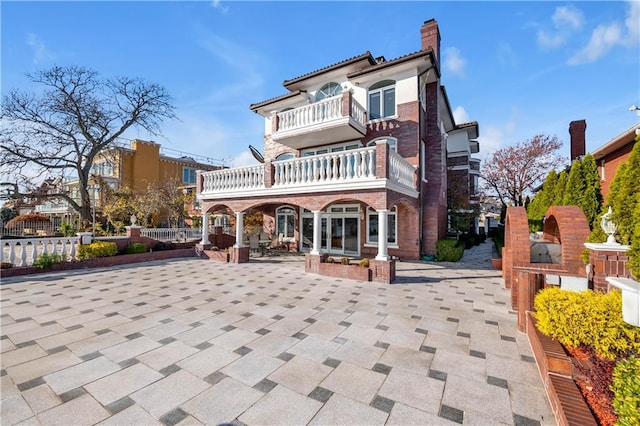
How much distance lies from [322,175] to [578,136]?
16867mm

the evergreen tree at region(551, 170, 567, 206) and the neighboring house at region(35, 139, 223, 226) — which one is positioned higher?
the neighboring house at region(35, 139, 223, 226)

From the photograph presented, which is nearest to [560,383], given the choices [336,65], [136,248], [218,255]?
[218,255]

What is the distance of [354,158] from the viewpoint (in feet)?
31.6

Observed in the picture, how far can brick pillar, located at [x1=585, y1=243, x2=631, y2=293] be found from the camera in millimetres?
4438

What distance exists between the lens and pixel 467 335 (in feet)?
15.4

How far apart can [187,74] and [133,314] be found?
30.8ft

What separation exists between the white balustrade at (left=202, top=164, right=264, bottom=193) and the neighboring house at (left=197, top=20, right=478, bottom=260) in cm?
5

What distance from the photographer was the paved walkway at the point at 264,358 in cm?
280

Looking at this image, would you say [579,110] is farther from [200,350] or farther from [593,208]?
[200,350]

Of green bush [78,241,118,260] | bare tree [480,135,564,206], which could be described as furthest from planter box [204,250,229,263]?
bare tree [480,135,564,206]

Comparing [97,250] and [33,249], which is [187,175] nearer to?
[97,250]

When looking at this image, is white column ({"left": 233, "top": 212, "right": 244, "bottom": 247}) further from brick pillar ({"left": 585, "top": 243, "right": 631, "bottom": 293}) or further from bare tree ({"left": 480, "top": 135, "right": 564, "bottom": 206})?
bare tree ({"left": 480, "top": 135, "right": 564, "bottom": 206})

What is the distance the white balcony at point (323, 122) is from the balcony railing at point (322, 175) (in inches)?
98.8

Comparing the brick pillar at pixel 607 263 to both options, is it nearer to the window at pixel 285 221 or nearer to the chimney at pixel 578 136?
the window at pixel 285 221
